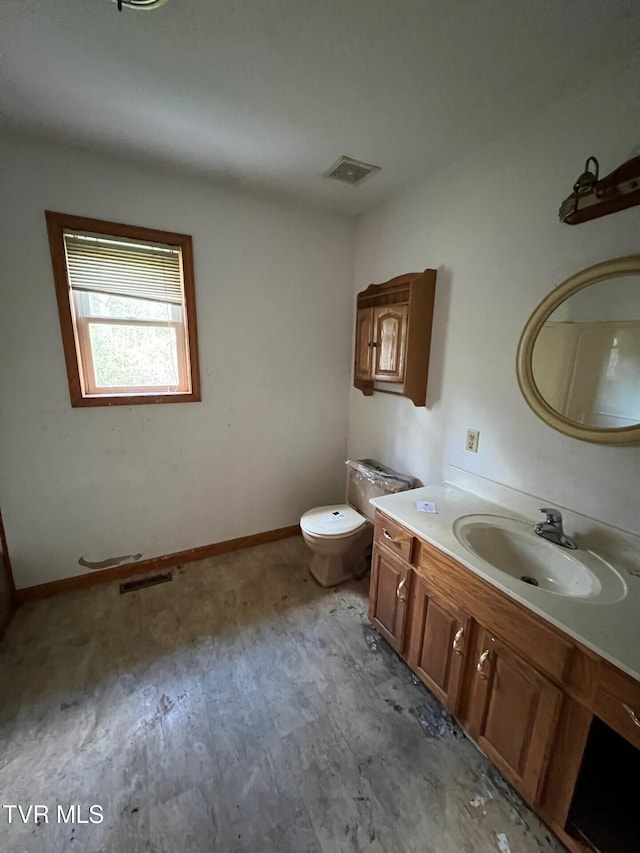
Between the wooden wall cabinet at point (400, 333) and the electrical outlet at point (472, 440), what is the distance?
0.37m

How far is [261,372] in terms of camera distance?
8.18 ft

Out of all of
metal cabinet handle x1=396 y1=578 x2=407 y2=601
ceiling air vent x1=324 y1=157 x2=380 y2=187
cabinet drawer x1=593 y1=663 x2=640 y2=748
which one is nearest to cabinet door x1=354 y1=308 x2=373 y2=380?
ceiling air vent x1=324 y1=157 x2=380 y2=187

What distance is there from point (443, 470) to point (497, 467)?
0.35m

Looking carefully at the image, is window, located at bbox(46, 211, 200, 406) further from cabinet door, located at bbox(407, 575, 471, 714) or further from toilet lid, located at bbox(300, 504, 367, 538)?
cabinet door, located at bbox(407, 575, 471, 714)

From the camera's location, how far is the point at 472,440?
6.03 ft

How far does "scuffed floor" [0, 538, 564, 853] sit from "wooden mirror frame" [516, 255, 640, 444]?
1.29m

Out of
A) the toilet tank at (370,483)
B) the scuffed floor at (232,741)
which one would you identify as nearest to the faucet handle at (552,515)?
the toilet tank at (370,483)

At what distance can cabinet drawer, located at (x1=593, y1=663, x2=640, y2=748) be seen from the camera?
86 cm

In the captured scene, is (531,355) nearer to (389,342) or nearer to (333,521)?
(389,342)

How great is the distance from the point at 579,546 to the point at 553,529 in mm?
117

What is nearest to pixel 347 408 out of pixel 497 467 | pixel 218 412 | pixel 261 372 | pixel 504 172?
pixel 261 372

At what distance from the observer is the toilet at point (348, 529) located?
2166 millimetres

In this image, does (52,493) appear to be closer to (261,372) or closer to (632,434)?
(261,372)

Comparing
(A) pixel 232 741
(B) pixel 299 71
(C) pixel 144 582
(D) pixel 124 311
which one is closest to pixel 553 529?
(A) pixel 232 741
